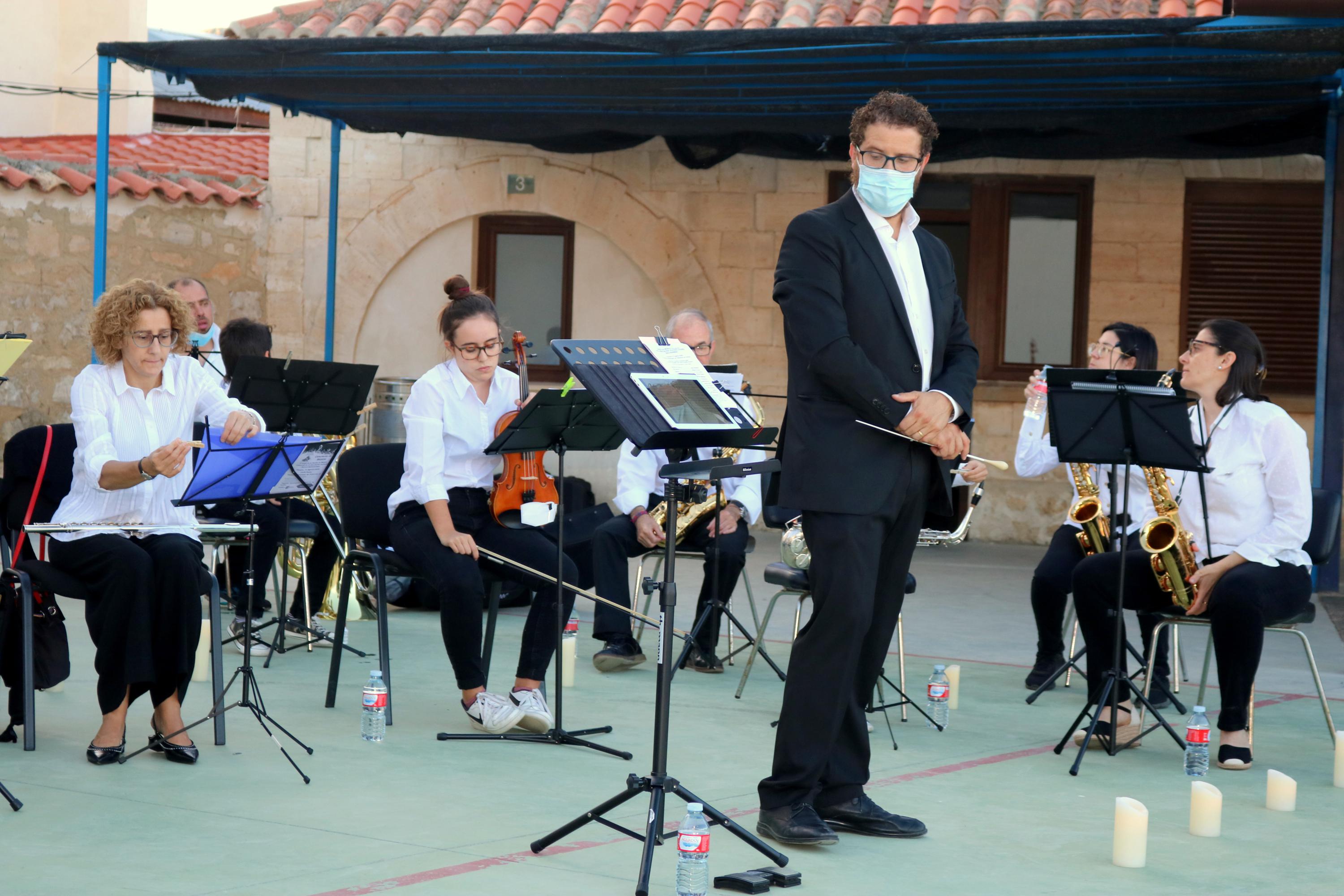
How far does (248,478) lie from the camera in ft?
→ 16.1

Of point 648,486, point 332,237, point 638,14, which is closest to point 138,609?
point 648,486

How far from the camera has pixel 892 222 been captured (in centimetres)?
394

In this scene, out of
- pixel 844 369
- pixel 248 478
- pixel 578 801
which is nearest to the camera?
pixel 844 369

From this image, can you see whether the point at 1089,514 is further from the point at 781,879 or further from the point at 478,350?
the point at 781,879

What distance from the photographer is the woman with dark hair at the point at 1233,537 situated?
16.8 ft

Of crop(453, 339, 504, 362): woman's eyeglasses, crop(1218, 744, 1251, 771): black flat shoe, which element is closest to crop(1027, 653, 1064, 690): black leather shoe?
crop(1218, 744, 1251, 771): black flat shoe

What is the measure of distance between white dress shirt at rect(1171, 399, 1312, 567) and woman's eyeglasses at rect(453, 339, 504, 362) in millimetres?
2344

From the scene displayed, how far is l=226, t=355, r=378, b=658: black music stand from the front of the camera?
21.0ft

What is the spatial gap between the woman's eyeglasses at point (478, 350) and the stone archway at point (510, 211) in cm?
638

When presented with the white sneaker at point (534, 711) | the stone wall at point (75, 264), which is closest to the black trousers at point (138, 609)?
the white sneaker at point (534, 711)

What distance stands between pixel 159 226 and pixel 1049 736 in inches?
350

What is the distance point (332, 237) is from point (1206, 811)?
8861 millimetres

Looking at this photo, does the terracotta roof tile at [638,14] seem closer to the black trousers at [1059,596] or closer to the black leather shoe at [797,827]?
the black trousers at [1059,596]

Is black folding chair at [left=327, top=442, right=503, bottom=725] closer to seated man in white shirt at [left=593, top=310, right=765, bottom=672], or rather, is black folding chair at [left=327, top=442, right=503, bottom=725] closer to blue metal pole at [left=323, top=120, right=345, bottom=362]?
seated man in white shirt at [left=593, top=310, right=765, bottom=672]
